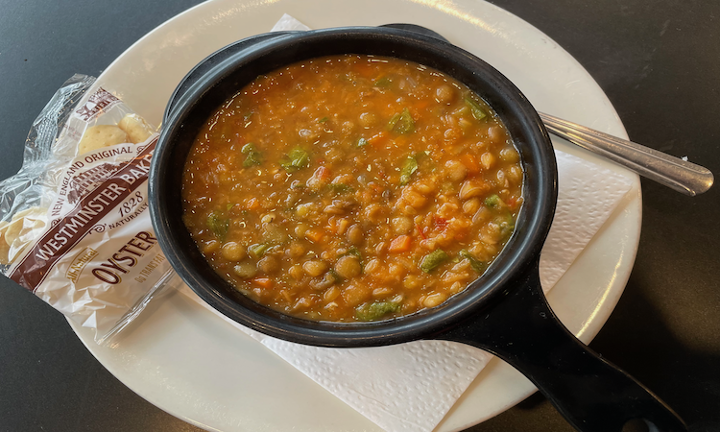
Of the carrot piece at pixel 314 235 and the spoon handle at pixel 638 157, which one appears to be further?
the spoon handle at pixel 638 157

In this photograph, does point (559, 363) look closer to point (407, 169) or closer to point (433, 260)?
point (433, 260)

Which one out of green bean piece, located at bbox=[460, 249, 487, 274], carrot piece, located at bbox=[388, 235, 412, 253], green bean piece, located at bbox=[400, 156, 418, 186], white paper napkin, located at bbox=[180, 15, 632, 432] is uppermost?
green bean piece, located at bbox=[400, 156, 418, 186]

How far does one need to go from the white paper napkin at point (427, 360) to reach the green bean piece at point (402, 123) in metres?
0.84

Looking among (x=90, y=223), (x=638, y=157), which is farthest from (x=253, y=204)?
(x=638, y=157)

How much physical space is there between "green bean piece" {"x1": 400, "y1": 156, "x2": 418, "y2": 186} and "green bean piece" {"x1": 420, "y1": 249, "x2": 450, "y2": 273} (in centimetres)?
33

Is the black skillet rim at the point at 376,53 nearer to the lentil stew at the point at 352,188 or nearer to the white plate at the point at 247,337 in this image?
the lentil stew at the point at 352,188

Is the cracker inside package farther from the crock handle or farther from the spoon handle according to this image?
the spoon handle

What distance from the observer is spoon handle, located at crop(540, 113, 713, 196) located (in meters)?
2.32

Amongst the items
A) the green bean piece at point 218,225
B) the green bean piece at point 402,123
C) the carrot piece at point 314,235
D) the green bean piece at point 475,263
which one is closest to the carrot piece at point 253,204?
the green bean piece at point 218,225

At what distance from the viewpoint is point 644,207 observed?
2809 mm

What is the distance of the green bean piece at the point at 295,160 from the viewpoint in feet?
6.81

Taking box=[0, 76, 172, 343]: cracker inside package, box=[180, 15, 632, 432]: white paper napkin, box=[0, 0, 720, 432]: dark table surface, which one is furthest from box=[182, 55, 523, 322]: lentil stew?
box=[0, 0, 720, 432]: dark table surface

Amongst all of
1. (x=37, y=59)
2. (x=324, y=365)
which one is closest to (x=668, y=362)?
(x=324, y=365)

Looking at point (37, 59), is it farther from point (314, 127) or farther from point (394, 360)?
point (394, 360)
